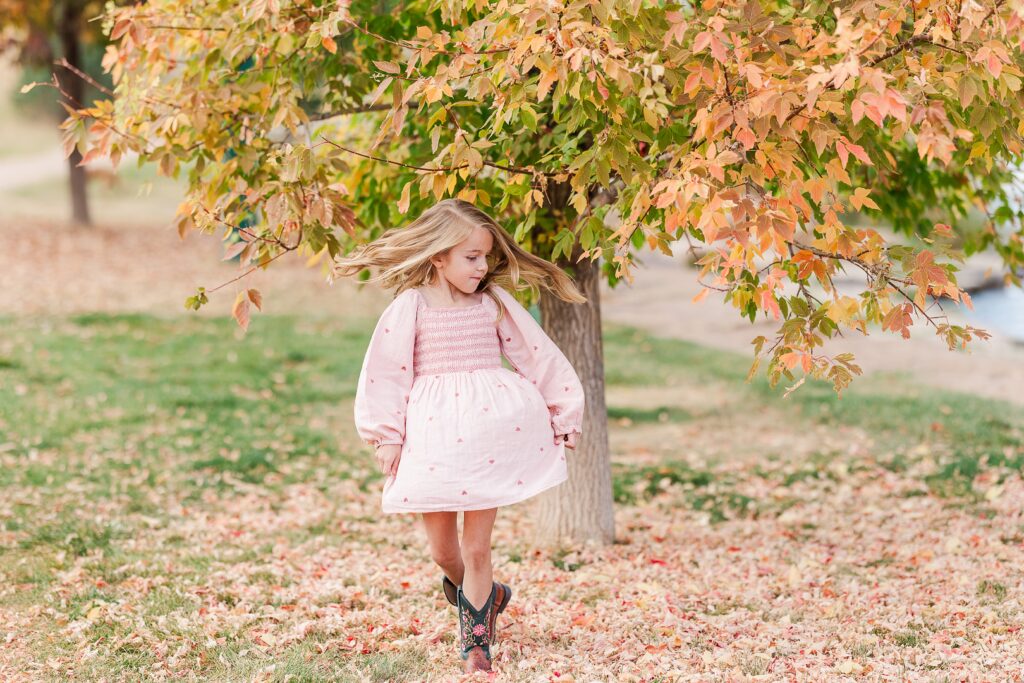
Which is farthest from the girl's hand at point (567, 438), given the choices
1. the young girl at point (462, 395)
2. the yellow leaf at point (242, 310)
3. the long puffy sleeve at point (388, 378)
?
the yellow leaf at point (242, 310)

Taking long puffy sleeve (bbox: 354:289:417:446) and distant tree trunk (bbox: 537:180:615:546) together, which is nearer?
long puffy sleeve (bbox: 354:289:417:446)

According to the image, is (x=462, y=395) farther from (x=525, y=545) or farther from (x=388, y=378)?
(x=525, y=545)

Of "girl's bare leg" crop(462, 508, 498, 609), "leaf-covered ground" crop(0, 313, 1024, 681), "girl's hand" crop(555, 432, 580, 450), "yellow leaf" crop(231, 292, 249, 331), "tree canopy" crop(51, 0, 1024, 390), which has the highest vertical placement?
"tree canopy" crop(51, 0, 1024, 390)

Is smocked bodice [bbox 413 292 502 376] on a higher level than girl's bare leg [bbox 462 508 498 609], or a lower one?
higher

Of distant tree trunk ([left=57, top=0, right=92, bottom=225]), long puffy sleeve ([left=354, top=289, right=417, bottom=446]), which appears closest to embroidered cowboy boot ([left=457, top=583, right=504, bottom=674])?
long puffy sleeve ([left=354, top=289, right=417, bottom=446])

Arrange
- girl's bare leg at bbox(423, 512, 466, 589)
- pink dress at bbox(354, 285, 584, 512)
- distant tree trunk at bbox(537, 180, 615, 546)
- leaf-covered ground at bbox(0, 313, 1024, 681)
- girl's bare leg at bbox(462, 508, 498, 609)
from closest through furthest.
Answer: pink dress at bbox(354, 285, 584, 512) < girl's bare leg at bbox(462, 508, 498, 609) < girl's bare leg at bbox(423, 512, 466, 589) < leaf-covered ground at bbox(0, 313, 1024, 681) < distant tree trunk at bbox(537, 180, 615, 546)

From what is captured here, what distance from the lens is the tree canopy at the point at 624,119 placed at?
3.16 metres

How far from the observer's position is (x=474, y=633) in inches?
152

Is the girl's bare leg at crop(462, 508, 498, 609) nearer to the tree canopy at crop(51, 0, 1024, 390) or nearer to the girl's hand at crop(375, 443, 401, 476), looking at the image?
the girl's hand at crop(375, 443, 401, 476)

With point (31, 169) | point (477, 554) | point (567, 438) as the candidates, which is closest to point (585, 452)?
point (567, 438)

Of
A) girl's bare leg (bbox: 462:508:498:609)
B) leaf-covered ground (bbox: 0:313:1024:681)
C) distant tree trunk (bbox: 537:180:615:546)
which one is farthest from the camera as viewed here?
distant tree trunk (bbox: 537:180:615:546)

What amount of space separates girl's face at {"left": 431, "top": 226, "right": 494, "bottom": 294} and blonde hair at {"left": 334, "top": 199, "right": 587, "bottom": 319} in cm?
2

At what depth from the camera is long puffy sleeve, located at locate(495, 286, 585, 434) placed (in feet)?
12.7

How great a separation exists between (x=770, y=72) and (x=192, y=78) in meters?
2.87
